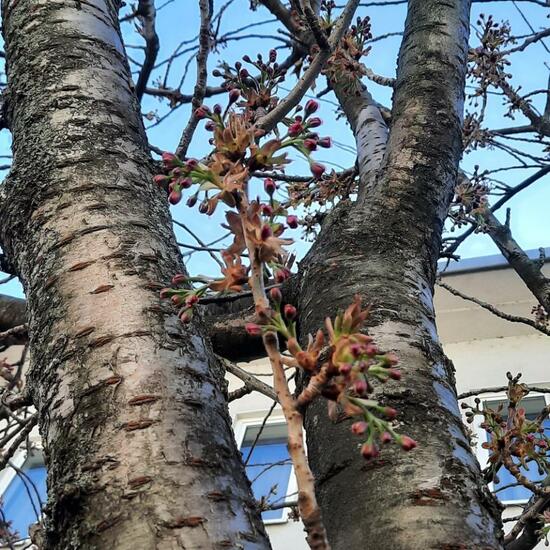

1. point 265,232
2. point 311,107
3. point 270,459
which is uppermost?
point 270,459

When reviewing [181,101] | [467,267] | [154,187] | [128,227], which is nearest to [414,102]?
[154,187]

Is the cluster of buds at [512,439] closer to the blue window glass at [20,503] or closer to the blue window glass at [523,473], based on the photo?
the blue window glass at [523,473]

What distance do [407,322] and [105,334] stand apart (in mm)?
497

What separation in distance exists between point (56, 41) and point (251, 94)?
1.82 feet

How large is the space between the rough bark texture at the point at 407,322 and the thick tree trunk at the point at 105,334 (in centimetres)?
17

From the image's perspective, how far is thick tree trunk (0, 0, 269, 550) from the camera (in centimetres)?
76

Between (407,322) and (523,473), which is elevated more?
(407,322)

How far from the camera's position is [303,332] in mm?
1233

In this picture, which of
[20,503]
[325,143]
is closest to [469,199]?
[325,143]

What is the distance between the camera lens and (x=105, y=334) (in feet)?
3.06

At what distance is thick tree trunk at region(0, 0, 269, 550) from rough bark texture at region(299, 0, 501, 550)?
0.55 ft

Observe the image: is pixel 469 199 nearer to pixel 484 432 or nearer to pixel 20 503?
pixel 484 432

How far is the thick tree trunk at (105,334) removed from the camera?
29.8 inches

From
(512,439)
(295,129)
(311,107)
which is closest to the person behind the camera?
(295,129)
